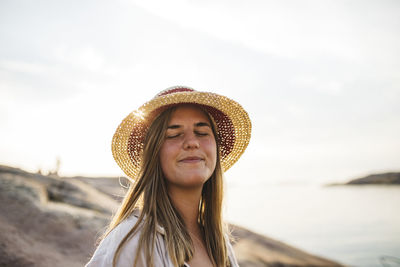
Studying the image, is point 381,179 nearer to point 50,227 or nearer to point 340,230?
point 340,230

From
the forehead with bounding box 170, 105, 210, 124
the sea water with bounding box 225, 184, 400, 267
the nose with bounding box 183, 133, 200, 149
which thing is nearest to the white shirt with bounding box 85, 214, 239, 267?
the nose with bounding box 183, 133, 200, 149

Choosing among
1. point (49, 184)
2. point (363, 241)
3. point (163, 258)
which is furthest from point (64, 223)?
point (363, 241)

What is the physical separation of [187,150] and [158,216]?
47 centimetres

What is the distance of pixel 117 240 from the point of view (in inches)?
59.1

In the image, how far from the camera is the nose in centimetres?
198

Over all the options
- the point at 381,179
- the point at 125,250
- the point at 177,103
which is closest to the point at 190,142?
the point at 177,103

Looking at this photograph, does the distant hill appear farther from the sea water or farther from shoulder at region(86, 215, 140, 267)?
shoulder at region(86, 215, 140, 267)

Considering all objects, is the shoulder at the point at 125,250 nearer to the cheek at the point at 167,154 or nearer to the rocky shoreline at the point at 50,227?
the cheek at the point at 167,154

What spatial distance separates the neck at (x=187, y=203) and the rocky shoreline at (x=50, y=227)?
37.0 inches

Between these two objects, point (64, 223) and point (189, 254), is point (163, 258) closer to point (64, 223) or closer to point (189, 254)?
point (189, 254)

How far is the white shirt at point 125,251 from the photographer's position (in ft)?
4.70

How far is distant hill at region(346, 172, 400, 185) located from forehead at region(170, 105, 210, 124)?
3861 cm

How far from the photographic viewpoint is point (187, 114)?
2.15 metres

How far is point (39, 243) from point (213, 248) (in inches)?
120
